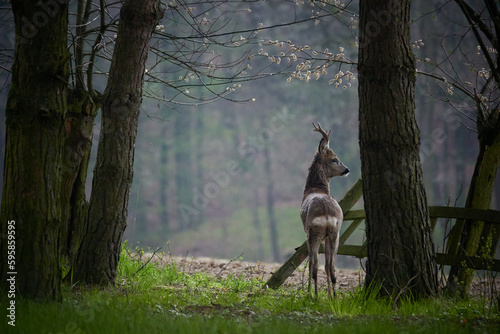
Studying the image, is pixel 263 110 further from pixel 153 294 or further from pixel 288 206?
pixel 153 294

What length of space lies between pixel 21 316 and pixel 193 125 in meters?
33.2

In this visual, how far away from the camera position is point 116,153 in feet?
21.4

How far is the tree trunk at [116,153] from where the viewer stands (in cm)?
642

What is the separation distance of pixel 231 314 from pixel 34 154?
243 cm

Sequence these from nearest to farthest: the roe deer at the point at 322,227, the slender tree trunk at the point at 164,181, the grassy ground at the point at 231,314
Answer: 1. the grassy ground at the point at 231,314
2. the roe deer at the point at 322,227
3. the slender tree trunk at the point at 164,181

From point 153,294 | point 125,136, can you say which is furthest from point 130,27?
point 153,294

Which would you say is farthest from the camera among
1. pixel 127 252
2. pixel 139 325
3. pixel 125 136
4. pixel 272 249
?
pixel 272 249

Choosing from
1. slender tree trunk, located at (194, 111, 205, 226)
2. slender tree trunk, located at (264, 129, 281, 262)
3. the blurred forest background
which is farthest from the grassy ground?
slender tree trunk, located at (194, 111, 205, 226)

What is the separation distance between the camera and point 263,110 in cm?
3659

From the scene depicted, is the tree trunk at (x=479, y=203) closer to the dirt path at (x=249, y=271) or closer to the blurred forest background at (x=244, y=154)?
the dirt path at (x=249, y=271)
